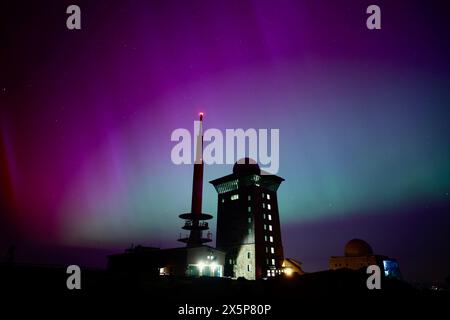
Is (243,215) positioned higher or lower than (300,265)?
higher

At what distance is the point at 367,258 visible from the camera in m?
65.9

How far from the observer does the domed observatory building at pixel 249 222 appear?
6367 cm

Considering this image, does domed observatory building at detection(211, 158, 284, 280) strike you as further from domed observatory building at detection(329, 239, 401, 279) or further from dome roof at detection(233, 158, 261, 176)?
domed observatory building at detection(329, 239, 401, 279)

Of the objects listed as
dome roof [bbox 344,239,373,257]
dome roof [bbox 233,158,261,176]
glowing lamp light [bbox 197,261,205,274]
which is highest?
dome roof [bbox 233,158,261,176]

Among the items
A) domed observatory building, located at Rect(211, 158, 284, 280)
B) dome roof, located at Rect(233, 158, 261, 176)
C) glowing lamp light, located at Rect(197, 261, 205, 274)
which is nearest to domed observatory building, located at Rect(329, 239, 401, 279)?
domed observatory building, located at Rect(211, 158, 284, 280)

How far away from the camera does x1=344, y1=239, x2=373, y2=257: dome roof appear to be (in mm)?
67869

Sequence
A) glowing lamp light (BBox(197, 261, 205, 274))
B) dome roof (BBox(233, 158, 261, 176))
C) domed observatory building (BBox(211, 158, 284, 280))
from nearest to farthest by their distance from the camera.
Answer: glowing lamp light (BBox(197, 261, 205, 274)) < domed observatory building (BBox(211, 158, 284, 280)) < dome roof (BBox(233, 158, 261, 176))

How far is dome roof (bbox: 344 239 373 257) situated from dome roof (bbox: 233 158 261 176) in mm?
25663

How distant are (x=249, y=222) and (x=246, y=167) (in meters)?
12.2
